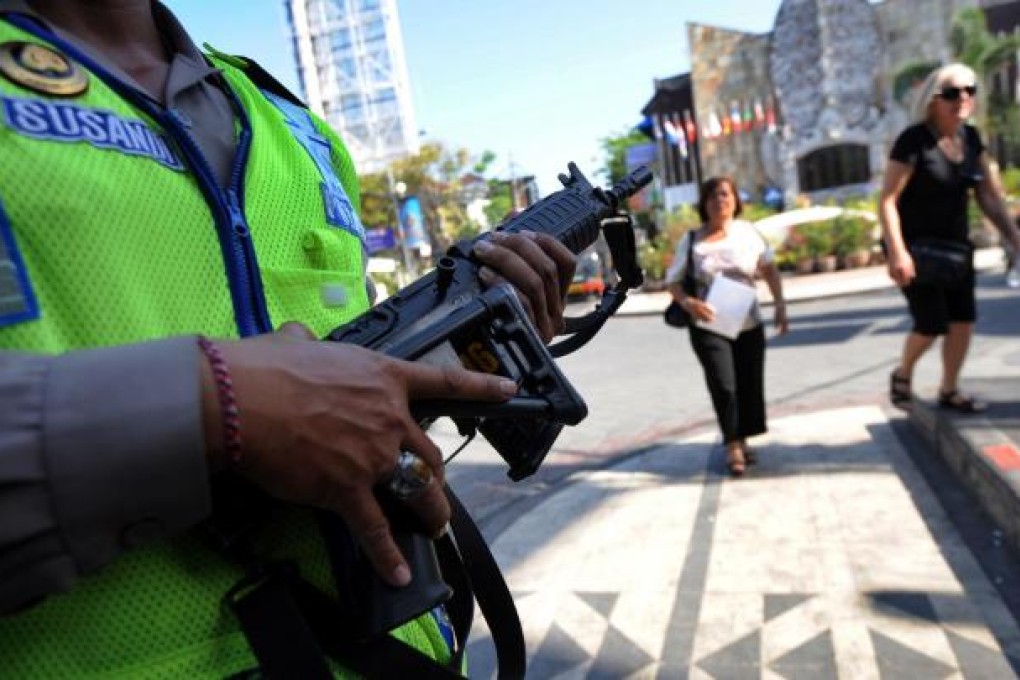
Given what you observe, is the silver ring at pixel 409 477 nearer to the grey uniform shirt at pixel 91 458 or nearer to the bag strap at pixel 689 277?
the grey uniform shirt at pixel 91 458

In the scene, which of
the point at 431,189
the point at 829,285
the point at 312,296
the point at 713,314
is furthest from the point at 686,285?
the point at 431,189

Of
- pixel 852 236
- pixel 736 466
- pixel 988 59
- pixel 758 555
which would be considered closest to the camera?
pixel 758 555

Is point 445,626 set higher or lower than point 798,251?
higher

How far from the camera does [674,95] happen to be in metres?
31.7

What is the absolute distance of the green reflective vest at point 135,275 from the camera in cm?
69

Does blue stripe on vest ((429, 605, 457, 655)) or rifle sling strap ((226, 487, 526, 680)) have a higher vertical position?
rifle sling strap ((226, 487, 526, 680))

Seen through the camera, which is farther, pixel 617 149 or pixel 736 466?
pixel 617 149

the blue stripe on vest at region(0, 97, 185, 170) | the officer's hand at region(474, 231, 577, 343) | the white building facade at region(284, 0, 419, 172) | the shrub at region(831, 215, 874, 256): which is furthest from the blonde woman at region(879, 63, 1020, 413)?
the white building facade at region(284, 0, 419, 172)

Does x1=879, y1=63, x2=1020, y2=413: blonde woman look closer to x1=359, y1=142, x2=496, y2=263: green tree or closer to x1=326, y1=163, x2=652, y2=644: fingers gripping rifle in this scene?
x1=326, y1=163, x2=652, y2=644: fingers gripping rifle

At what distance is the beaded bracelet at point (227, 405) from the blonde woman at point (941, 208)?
12.2 ft

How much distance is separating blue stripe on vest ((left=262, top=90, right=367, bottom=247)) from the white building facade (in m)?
49.2

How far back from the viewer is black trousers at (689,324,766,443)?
404 cm

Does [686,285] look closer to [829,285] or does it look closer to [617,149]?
[829,285]

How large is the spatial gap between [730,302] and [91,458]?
366 centimetres
